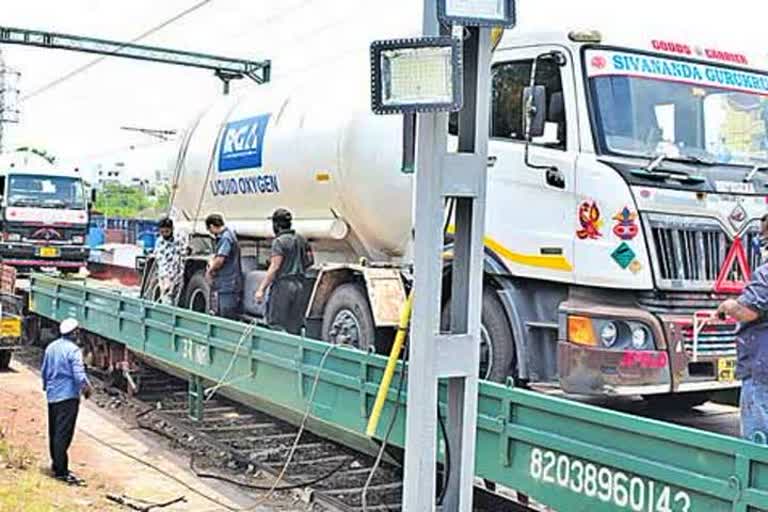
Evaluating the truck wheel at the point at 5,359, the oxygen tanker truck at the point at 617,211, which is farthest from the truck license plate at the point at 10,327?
the oxygen tanker truck at the point at 617,211

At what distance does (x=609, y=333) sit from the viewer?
557 cm

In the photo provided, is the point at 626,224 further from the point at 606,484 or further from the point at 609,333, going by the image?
the point at 606,484

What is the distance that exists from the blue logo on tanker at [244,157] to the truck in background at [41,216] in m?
10.3

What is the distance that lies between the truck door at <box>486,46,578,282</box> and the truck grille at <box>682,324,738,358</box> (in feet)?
2.63

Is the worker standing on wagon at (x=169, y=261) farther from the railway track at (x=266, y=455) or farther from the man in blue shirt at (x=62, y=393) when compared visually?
the man in blue shirt at (x=62, y=393)

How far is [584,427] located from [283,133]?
224 inches

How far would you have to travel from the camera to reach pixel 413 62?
360cm

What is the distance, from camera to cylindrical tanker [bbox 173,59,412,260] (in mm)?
7840

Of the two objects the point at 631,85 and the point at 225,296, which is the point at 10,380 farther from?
the point at 631,85

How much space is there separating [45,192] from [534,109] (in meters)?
16.6

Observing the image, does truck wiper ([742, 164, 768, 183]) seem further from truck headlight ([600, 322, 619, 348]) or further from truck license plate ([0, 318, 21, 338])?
truck license plate ([0, 318, 21, 338])

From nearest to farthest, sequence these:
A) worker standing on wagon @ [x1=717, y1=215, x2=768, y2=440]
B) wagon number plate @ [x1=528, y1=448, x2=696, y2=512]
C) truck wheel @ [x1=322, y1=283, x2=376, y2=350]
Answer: wagon number plate @ [x1=528, y1=448, x2=696, y2=512], worker standing on wagon @ [x1=717, y1=215, x2=768, y2=440], truck wheel @ [x1=322, y1=283, x2=376, y2=350]

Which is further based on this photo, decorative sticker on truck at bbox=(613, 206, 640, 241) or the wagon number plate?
decorative sticker on truck at bbox=(613, 206, 640, 241)

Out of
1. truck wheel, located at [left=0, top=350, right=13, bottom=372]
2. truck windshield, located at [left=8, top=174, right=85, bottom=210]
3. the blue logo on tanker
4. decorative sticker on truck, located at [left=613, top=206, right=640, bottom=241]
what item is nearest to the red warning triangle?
decorative sticker on truck, located at [left=613, top=206, right=640, bottom=241]
